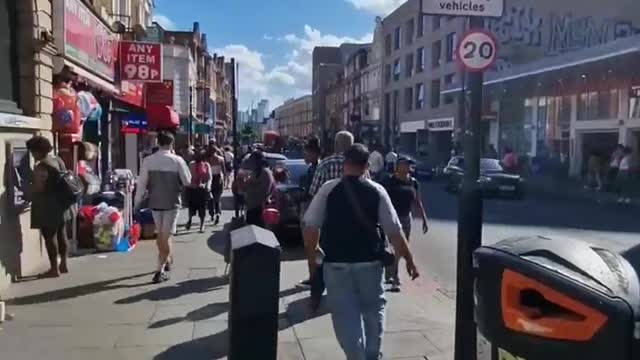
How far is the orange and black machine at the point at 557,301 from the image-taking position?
6.05ft

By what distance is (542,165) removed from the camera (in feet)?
Answer: 108

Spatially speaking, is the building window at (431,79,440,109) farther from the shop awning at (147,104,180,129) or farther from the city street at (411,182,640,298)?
the shop awning at (147,104,180,129)

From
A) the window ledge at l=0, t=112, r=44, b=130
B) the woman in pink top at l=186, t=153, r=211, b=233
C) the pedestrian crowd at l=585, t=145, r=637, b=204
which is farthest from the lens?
the pedestrian crowd at l=585, t=145, r=637, b=204

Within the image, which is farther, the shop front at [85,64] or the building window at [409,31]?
the building window at [409,31]

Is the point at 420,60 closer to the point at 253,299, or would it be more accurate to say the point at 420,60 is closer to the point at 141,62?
the point at 141,62

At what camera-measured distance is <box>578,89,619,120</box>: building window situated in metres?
27.9

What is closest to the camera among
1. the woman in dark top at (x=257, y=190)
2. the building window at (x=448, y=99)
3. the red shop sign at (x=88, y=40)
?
the woman in dark top at (x=257, y=190)

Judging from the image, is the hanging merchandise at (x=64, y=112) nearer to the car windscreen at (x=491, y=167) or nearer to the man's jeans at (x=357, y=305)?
the man's jeans at (x=357, y=305)

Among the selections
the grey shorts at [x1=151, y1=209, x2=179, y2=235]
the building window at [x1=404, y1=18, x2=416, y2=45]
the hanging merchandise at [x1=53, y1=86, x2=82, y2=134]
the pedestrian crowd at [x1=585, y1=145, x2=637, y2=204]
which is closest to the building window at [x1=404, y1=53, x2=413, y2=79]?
the building window at [x1=404, y1=18, x2=416, y2=45]

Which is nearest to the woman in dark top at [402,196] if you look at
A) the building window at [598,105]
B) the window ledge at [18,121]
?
the window ledge at [18,121]

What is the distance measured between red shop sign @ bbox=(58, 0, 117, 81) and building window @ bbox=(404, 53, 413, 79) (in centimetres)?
4516

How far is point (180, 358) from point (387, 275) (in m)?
3.35

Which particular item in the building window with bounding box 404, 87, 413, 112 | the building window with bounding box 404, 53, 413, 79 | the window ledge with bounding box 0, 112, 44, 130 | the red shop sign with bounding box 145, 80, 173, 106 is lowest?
the window ledge with bounding box 0, 112, 44, 130

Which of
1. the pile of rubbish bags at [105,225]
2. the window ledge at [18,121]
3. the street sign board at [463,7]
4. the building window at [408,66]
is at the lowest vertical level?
the pile of rubbish bags at [105,225]
